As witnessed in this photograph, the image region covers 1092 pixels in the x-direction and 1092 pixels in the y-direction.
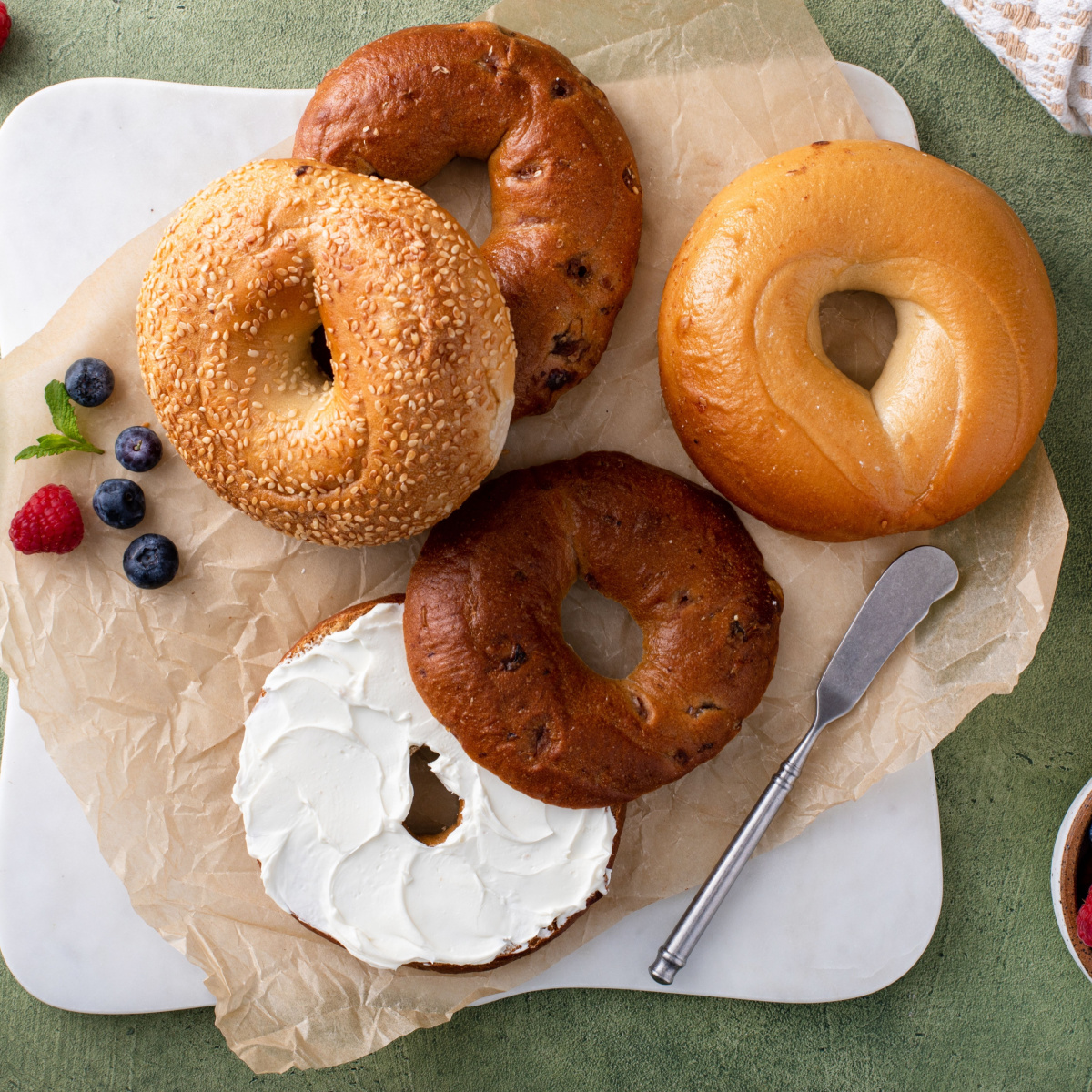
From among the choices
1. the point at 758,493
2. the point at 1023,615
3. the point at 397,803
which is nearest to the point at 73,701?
the point at 397,803

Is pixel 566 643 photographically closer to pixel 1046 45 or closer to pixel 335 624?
pixel 335 624

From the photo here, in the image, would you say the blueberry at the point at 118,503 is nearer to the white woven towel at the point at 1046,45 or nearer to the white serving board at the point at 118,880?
the white serving board at the point at 118,880

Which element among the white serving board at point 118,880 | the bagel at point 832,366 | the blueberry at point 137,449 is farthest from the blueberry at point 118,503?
the bagel at point 832,366

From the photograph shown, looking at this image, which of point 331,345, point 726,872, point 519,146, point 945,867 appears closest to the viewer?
point 331,345

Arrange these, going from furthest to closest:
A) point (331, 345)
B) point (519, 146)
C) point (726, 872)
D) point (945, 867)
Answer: point (945, 867), point (726, 872), point (519, 146), point (331, 345)

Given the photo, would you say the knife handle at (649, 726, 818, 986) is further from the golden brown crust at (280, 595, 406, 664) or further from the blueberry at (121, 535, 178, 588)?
the blueberry at (121, 535, 178, 588)

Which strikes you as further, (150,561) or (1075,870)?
(1075,870)

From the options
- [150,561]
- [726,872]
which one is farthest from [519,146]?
[726,872]

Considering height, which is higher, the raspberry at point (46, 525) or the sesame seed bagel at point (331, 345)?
the sesame seed bagel at point (331, 345)
